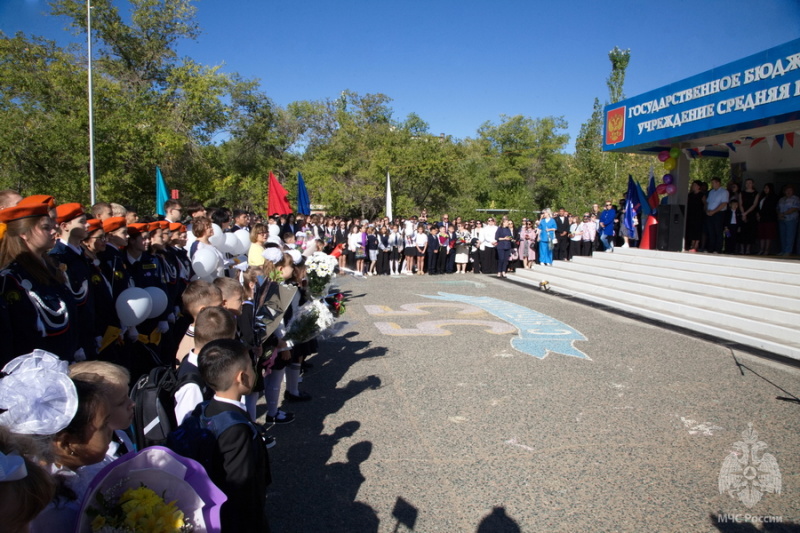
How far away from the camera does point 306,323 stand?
525 centimetres

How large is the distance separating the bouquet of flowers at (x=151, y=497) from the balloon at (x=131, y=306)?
3068 mm

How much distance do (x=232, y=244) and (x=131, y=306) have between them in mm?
3508

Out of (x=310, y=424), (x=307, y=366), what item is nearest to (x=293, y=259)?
(x=310, y=424)

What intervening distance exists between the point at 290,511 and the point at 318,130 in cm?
5620

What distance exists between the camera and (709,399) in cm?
578

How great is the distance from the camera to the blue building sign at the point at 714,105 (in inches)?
390

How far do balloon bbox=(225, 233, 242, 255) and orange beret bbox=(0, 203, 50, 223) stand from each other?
459cm

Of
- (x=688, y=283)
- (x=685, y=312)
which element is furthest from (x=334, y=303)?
(x=688, y=283)

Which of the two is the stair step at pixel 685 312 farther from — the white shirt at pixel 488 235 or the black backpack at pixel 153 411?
the black backpack at pixel 153 411

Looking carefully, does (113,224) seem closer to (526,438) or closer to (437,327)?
(526,438)

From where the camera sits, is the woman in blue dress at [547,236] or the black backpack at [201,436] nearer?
the black backpack at [201,436]

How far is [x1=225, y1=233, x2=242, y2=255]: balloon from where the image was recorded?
300 inches

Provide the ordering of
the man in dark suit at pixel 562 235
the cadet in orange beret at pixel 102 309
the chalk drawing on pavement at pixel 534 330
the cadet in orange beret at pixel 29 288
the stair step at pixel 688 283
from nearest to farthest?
1. the cadet in orange beret at pixel 29 288
2. the cadet in orange beret at pixel 102 309
3. the chalk drawing on pavement at pixel 534 330
4. the stair step at pixel 688 283
5. the man in dark suit at pixel 562 235

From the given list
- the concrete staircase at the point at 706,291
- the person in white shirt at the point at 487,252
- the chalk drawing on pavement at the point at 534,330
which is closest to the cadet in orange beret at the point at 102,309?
the chalk drawing on pavement at the point at 534,330
